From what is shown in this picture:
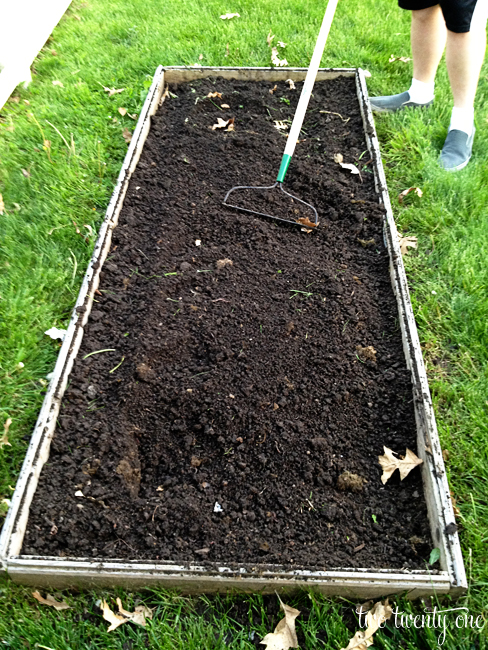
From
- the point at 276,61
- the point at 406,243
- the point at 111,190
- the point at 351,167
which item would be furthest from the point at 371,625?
the point at 276,61

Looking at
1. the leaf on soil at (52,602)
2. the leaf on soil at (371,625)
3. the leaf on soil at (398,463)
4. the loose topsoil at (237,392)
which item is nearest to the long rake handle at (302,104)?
the loose topsoil at (237,392)

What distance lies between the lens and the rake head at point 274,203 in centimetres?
296

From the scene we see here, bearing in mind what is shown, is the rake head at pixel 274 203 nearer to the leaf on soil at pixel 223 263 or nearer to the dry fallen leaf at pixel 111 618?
the leaf on soil at pixel 223 263

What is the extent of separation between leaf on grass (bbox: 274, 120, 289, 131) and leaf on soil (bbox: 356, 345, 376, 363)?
6.56 feet

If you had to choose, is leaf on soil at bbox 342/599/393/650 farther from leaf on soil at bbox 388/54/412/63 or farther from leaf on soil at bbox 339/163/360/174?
leaf on soil at bbox 388/54/412/63

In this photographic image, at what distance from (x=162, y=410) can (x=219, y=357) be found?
356 millimetres

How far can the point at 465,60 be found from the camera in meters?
3.23

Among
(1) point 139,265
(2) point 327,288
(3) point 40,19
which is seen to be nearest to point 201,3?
(3) point 40,19

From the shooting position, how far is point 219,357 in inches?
91.4

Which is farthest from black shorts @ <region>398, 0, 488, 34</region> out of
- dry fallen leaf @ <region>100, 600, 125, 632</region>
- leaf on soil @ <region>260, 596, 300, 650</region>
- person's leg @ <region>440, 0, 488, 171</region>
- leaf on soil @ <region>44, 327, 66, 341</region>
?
dry fallen leaf @ <region>100, 600, 125, 632</region>

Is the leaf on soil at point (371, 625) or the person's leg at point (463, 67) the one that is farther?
the person's leg at point (463, 67)

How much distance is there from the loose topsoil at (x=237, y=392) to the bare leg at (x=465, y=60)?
91 centimetres

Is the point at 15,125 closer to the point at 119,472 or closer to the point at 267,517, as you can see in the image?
the point at 119,472

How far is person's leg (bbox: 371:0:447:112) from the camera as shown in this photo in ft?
11.2
